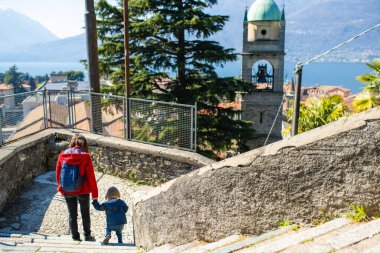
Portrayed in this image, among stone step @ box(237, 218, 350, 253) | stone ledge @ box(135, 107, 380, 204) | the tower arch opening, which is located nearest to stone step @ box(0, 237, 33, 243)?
stone ledge @ box(135, 107, 380, 204)

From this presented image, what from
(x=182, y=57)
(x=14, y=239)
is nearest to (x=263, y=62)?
(x=182, y=57)

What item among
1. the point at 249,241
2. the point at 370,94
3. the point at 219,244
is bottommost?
the point at 219,244

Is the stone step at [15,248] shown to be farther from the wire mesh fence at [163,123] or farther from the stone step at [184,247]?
the wire mesh fence at [163,123]

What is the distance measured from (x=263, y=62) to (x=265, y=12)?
4.91 meters

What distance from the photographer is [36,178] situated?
8789mm

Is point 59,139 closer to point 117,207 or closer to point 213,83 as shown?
point 117,207

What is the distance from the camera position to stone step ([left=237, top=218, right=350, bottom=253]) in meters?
2.65

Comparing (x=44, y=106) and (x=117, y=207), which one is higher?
(x=44, y=106)

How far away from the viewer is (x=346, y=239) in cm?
235

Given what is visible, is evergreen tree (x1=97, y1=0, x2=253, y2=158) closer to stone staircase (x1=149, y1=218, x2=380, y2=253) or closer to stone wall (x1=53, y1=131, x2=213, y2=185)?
stone wall (x1=53, y1=131, x2=213, y2=185)

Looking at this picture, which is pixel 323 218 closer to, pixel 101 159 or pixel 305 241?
pixel 305 241

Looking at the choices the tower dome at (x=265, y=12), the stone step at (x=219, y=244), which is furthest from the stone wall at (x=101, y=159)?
the tower dome at (x=265, y=12)

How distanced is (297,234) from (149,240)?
2.25m

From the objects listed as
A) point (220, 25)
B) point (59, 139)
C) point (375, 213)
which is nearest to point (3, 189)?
point (59, 139)
